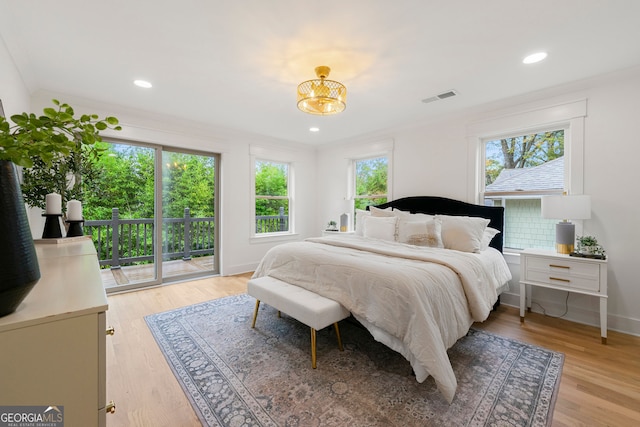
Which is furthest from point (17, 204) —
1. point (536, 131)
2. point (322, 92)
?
point (536, 131)

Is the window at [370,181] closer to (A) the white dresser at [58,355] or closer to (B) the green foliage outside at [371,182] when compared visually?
(B) the green foliage outside at [371,182]

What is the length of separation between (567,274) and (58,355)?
3.54 m

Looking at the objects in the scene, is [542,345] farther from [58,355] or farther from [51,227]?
[51,227]

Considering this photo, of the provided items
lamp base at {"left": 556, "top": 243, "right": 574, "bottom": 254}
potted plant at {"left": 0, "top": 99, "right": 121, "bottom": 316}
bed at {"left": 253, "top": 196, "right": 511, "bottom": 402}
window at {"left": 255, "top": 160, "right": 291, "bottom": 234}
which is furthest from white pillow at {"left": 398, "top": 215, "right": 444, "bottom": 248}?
potted plant at {"left": 0, "top": 99, "right": 121, "bottom": 316}

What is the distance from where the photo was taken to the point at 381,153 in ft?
15.1

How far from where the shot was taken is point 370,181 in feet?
16.0

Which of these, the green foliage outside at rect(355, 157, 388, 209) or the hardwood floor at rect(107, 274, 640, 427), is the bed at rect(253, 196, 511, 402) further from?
the green foliage outside at rect(355, 157, 388, 209)

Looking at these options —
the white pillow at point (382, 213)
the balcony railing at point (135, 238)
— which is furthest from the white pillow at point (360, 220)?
the balcony railing at point (135, 238)

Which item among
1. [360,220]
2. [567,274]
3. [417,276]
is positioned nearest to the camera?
[417,276]

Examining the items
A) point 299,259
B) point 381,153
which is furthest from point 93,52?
point 381,153

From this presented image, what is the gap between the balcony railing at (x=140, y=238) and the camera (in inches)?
151

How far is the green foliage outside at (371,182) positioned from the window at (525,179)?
1.57 meters

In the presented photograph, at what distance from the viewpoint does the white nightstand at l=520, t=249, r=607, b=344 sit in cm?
236

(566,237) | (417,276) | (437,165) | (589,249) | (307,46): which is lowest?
(417,276)
